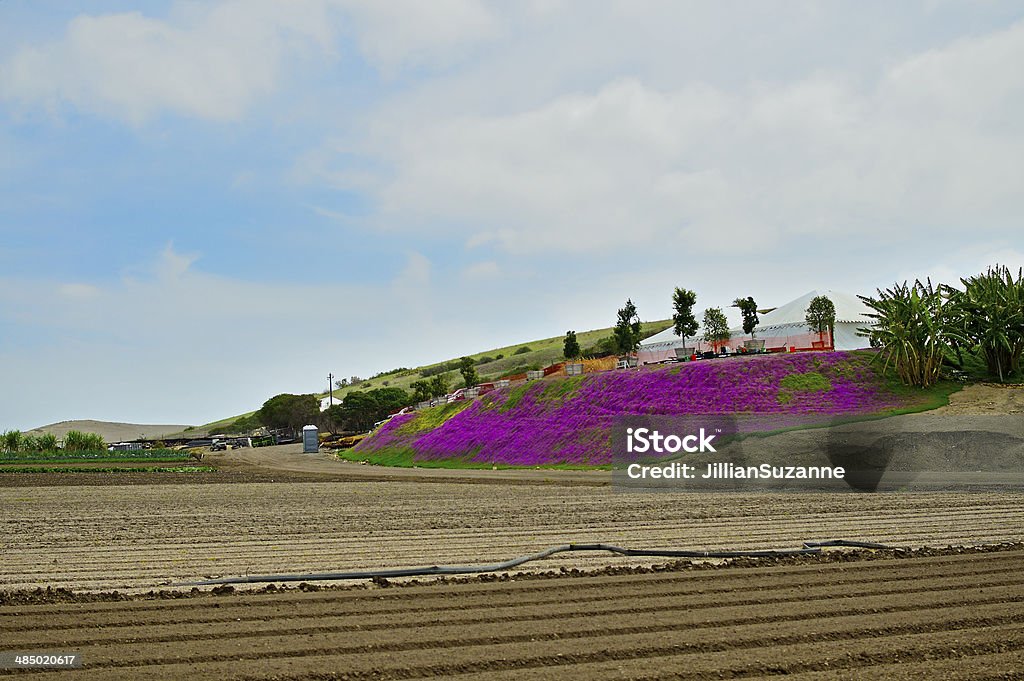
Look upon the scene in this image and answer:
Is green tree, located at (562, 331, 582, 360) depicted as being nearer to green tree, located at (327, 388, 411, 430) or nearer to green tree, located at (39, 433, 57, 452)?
green tree, located at (327, 388, 411, 430)

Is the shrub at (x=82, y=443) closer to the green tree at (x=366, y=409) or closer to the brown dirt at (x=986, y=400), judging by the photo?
the green tree at (x=366, y=409)

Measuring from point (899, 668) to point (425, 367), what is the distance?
583 ft

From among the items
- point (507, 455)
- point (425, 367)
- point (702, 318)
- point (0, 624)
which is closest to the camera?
point (0, 624)

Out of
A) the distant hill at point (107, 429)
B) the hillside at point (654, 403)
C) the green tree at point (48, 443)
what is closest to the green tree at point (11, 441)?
the green tree at point (48, 443)

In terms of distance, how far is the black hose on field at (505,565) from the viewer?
1129cm

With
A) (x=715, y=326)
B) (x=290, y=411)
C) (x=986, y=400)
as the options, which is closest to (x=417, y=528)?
(x=986, y=400)

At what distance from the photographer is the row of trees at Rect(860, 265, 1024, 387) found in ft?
127

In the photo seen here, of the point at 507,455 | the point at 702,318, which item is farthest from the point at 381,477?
the point at 702,318

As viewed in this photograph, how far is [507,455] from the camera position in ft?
143

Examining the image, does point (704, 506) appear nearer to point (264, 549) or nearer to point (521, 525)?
point (521, 525)

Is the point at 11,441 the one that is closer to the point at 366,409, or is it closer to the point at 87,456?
the point at 87,456

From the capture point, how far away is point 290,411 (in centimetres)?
11406

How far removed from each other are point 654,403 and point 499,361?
114 m

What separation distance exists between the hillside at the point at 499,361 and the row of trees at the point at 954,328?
9167cm
